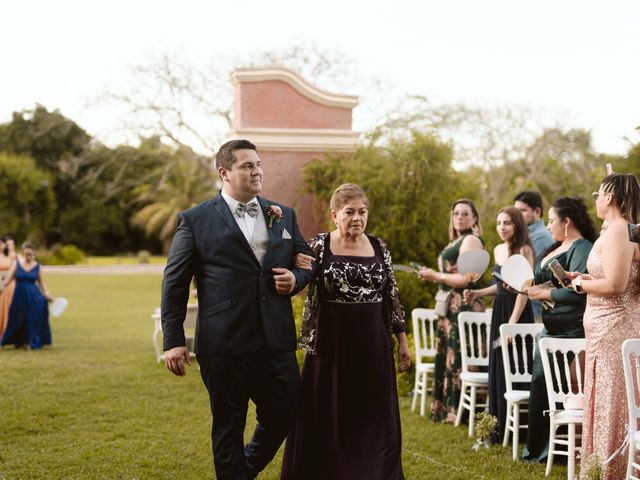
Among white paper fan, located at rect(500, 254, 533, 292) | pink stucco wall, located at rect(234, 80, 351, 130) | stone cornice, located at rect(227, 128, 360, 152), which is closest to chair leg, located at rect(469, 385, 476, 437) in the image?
white paper fan, located at rect(500, 254, 533, 292)

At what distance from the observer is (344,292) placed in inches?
203

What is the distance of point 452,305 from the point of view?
7.75m

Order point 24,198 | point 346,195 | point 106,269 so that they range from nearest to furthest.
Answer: point 346,195 < point 106,269 < point 24,198

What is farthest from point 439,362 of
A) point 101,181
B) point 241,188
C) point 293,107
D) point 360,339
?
point 101,181

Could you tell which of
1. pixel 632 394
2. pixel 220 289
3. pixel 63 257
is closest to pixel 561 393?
pixel 632 394

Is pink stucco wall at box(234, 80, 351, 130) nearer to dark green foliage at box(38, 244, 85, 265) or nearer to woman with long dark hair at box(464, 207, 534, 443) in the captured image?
woman with long dark hair at box(464, 207, 534, 443)

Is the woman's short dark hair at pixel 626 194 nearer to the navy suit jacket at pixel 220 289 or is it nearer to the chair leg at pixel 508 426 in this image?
the navy suit jacket at pixel 220 289

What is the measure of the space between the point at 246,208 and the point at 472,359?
11.7 ft

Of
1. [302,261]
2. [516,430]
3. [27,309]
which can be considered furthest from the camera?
[27,309]

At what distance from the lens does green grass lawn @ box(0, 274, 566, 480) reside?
612 cm

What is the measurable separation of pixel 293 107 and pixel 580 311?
24.7 feet

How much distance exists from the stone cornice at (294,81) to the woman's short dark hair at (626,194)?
323 inches

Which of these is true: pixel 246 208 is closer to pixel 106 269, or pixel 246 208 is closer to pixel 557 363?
pixel 557 363

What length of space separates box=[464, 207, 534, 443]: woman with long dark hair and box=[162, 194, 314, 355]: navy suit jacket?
296 cm
